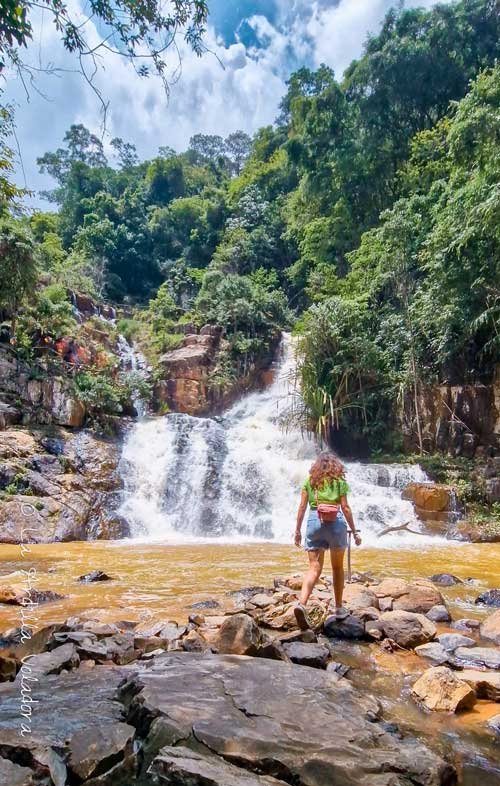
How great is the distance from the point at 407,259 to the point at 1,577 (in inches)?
592

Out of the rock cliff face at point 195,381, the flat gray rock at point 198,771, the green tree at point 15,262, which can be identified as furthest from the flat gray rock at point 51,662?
the rock cliff face at point 195,381

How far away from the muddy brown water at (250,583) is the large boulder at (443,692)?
0.06 m

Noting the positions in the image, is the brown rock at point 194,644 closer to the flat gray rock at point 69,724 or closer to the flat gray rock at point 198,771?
the flat gray rock at point 69,724

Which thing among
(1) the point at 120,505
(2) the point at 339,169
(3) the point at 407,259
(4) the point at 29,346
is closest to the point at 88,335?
(4) the point at 29,346

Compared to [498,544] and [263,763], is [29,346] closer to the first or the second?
[498,544]

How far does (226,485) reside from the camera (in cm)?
1338

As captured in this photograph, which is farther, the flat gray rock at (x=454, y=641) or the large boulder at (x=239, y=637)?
the flat gray rock at (x=454, y=641)

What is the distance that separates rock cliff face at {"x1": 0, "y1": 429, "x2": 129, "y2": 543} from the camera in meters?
10.5

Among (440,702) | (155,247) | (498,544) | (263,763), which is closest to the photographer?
(263,763)

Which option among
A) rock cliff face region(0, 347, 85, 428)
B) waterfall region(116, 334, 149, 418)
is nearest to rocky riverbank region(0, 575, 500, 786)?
rock cliff face region(0, 347, 85, 428)

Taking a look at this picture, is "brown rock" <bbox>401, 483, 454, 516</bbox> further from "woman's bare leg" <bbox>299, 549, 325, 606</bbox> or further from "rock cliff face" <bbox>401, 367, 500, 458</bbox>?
"woman's bare leg" <bbox>299, 549, 325, 606</bbox>

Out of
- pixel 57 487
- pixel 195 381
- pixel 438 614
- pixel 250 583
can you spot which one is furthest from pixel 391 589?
pixel 195 381

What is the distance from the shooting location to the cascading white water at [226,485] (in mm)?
11905

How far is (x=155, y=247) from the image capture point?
34.6 metres
